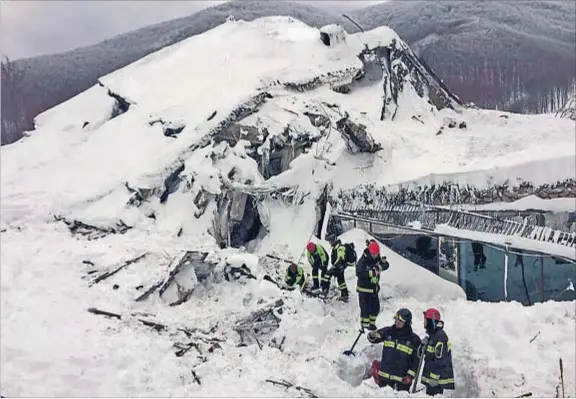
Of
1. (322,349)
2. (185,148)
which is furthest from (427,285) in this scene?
(185,148)

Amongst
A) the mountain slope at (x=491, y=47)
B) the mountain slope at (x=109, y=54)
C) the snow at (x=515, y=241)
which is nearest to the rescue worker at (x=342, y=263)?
the snow at (x=515, y=241)

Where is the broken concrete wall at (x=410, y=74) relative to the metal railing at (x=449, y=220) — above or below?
above

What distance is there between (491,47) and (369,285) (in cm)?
809

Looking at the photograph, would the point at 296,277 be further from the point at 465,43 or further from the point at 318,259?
the point at 465,43

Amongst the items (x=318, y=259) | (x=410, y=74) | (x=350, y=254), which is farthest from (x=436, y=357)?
(x=410, y=74)

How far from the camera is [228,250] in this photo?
1157 cm

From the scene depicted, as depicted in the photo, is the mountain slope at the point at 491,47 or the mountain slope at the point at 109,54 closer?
the mountain slope at the point at 491,47

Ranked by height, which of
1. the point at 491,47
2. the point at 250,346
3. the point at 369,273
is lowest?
the point at 250,346

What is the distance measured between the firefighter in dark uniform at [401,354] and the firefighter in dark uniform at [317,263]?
336cm

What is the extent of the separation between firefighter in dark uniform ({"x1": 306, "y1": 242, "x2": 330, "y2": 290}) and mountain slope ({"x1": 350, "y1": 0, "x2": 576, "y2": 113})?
183 inches

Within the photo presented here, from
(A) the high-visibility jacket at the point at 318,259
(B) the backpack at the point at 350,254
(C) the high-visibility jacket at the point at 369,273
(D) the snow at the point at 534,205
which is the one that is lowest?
(A) the high-visibility jacket at the point at 318,259

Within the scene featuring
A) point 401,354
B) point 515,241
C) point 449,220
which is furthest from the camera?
point 449,220

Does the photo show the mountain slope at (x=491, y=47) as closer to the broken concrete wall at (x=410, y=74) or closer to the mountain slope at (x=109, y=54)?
the broken concrete wall at (x=410, y=74)

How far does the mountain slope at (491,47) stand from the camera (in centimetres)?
1147
